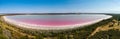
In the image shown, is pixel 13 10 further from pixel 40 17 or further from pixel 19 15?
pixel 40 17

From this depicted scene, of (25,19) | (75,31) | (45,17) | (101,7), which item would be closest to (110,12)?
(101,7)

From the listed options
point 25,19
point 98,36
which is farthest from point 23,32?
point 98,36

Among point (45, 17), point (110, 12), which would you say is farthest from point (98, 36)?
point (45, 17)

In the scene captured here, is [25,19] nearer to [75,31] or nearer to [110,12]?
[75,31]

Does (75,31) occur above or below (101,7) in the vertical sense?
below

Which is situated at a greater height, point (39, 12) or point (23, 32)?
point (39, 12)

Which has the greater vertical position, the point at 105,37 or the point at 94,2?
the point at 94,2

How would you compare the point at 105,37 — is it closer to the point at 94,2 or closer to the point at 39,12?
the point at 94,2
